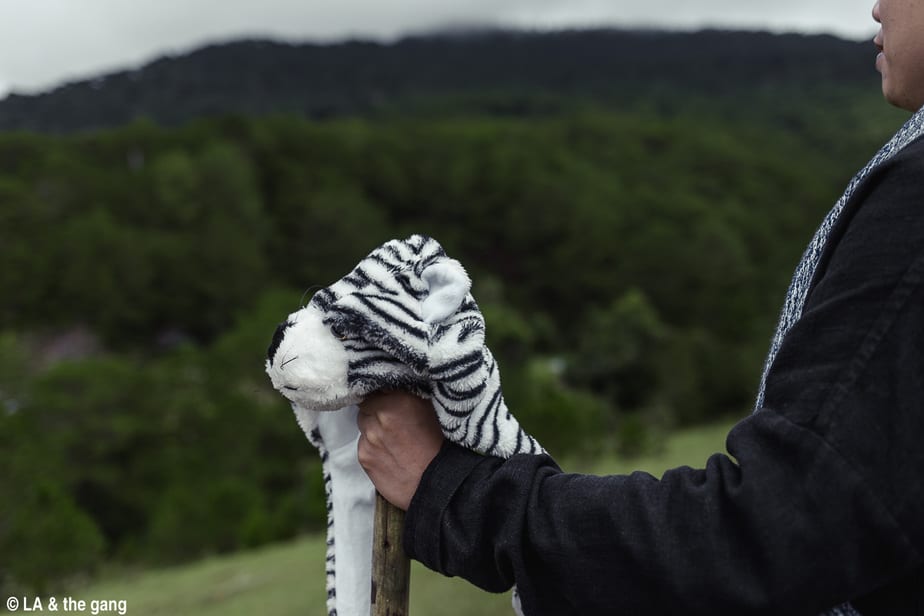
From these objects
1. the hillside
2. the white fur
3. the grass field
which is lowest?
Result: the white fur

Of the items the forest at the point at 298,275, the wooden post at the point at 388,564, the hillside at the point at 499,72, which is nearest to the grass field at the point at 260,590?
the forest at the point at 298,275

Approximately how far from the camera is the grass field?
514 cm

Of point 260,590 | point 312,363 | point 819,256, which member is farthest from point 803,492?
point 260,590

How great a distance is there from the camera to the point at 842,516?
2.36 feet

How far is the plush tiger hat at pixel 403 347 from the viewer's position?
936 mm

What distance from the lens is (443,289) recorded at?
0.96 m

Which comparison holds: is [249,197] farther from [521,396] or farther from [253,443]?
[521,396]

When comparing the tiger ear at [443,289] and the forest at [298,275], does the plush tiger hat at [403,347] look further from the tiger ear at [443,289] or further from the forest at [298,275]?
the forest at [298,275]

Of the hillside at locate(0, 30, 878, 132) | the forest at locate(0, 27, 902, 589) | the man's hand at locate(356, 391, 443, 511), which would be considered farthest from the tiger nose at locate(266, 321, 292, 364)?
the hillside at locate(0, 30, 878, 132)

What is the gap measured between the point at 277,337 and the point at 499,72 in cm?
7206

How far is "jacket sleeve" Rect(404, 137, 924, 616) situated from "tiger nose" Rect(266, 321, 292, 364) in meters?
0.34

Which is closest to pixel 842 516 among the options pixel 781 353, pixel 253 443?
pixel 781 353

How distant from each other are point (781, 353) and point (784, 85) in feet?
211

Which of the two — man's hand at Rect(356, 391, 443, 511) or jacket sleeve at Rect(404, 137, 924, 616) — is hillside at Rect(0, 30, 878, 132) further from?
jacket sleeve at Rect(404, 137, 924, 616)
